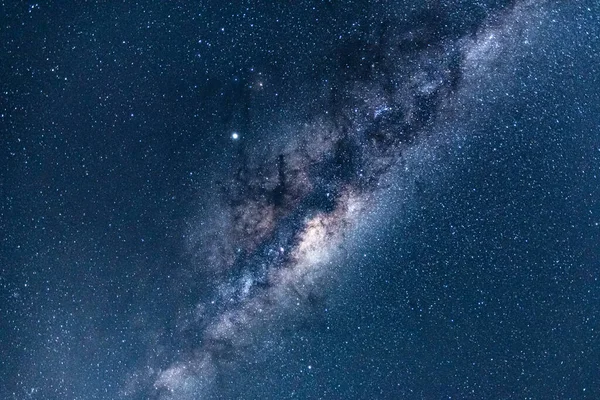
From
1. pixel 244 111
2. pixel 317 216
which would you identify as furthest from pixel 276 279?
pixel 244 111

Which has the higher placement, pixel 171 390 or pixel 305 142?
pixel 305 142

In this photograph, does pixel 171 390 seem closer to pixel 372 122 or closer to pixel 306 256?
pixel 306 256

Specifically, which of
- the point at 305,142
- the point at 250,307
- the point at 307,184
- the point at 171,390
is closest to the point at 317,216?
the point at 307,184

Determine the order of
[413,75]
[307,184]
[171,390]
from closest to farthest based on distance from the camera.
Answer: [413,75], [307,184], [171,390]

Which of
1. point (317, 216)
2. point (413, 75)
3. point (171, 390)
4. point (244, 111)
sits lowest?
point (171, 390)

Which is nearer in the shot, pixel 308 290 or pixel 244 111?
pixel 244 111

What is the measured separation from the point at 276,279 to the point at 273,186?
86cm

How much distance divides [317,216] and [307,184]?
297mm

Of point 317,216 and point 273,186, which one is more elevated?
point 273,186

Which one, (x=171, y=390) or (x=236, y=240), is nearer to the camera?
(x=236, y=240)

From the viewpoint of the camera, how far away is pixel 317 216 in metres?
4.95

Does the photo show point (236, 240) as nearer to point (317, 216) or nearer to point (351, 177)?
point (317, 216)

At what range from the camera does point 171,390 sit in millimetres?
5422

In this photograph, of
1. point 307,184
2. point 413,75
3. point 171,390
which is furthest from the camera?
point 171,390
